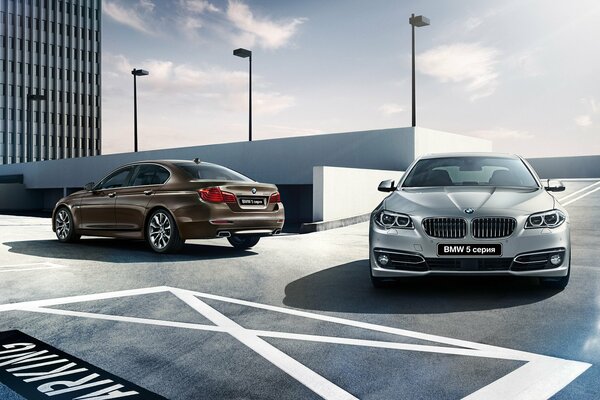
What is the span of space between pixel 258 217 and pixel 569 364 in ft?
21.7

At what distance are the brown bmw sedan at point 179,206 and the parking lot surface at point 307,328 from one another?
30.7 inches

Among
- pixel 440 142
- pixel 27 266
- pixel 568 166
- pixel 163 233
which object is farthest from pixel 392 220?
pixel 568 166

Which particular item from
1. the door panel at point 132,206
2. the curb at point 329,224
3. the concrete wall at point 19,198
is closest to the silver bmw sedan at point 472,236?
the door panel at point 132,206

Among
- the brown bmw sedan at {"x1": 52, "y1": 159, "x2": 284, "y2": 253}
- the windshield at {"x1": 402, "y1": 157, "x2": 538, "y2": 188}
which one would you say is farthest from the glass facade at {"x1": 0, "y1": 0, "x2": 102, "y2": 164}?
the windshield at {"x1": 402, "y1": 157, "x2": 538, "y2": 188}

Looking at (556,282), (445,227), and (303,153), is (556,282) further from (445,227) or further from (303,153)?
(303,153)

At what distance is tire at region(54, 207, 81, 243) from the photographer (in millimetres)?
12312

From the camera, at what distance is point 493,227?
636 cm

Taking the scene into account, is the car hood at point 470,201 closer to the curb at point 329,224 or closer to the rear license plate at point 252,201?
the rear license plate at point 252,201

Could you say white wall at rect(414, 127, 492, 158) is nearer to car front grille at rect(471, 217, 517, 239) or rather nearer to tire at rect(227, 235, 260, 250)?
tire at rect(227, 235, 260, 250)

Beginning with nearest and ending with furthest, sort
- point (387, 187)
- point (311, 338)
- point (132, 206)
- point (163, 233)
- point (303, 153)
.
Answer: point (311, 338) < point (387, 187) < point (163, 233) < point (132, 206) < point (303, 153)

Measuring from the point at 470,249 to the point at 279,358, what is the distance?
108 inches

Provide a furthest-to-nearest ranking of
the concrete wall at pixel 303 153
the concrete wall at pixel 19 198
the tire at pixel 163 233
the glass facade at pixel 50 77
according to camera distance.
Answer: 1. the glass facade at pixel 50 77
2. the concrete wall at pixel 19 198
3. the concrete wall at pixel 303 153
4. the tire at pixel 163 233

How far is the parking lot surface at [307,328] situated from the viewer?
150 inches

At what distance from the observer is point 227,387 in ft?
12.2
